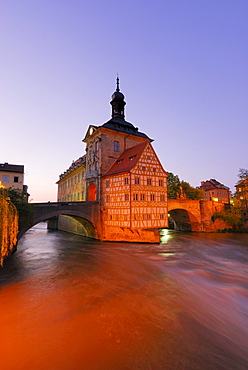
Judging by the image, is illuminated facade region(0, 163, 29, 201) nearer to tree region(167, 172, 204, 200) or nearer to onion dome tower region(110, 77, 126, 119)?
onion dome tower region(110, 77, 126, 119)

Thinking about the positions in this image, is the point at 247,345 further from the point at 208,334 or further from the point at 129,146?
the point at 129,146

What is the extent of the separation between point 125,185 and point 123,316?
586 inches

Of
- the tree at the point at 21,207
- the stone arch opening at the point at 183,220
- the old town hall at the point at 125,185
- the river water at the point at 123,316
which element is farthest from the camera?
the stone arch opening at the point at 183,220

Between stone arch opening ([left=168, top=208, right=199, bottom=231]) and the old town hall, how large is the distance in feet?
39.4

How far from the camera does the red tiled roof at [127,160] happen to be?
21319 millimetres

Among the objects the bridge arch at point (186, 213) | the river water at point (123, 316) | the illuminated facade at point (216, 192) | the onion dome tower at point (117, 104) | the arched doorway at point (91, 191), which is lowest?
the river water at point (123, 316)

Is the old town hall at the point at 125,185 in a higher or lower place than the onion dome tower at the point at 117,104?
lower

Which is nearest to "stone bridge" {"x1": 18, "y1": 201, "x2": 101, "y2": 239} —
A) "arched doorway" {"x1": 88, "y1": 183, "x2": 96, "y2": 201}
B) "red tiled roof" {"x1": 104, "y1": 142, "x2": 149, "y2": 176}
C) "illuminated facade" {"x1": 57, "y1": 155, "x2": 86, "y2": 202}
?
"arched doorway" {"x1": 88, "y1": 183, "x2": 96, "y2": 201}

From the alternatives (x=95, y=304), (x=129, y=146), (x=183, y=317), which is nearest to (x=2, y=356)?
(x=95, y=304)

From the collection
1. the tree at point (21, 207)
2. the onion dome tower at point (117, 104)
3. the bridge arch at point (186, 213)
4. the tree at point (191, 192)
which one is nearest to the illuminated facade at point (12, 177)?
the tree at point (21, 207)

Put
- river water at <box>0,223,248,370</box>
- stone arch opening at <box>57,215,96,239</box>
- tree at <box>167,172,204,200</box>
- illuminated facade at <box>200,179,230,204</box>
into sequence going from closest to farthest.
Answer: river water at <box>0,223,248,370</box>, stone arch opening at <box>57,215,96,239</box>, tree at <box>167,172,204,200</box>, illuminated facade at <box>200,179,230,204</box>

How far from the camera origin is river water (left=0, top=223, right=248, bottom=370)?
4742mm

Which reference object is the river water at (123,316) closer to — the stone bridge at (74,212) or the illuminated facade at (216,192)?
the stone bridge at (74,212)

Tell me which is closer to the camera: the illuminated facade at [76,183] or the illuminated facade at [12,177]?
the illuminated facade at [12,177]
